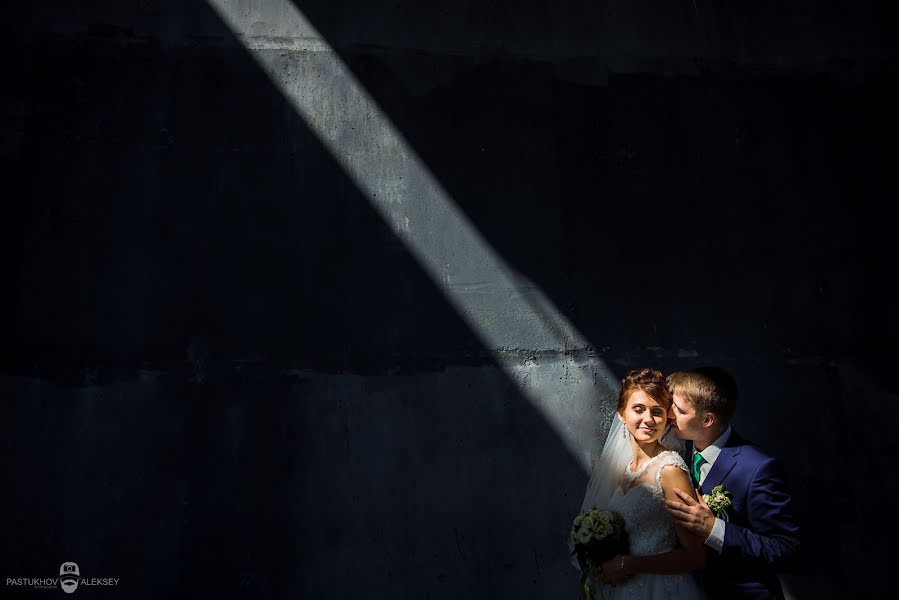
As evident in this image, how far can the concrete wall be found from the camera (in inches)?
155

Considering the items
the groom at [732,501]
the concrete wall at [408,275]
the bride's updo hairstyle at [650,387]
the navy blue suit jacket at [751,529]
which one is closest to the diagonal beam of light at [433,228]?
the concrete wall at [408,275]

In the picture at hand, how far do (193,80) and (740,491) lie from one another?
3.73 m

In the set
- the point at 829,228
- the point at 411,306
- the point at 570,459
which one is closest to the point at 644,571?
the point at 570,459

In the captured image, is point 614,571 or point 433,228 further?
point 433,228

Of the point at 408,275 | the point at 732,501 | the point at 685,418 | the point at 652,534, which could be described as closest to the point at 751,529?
the point at 732,501

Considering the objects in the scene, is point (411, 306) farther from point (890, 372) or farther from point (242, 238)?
point (890, 372)

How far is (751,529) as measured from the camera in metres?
2.97

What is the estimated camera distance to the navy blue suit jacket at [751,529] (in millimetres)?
2850

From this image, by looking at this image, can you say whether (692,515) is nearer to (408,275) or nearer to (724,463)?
(724,463)

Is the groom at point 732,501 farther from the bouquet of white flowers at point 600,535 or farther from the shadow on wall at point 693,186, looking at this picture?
the shadow on wall at point 693,186

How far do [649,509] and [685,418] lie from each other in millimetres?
420

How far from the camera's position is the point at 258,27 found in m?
4.47

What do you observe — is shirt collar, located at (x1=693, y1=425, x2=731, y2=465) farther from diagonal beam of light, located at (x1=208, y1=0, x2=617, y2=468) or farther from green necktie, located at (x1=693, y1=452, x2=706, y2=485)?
diagonal beam of light, located at (x1=208, y1=0, x2=617, y2=468)

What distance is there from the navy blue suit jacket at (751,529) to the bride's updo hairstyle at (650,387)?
0.33m
